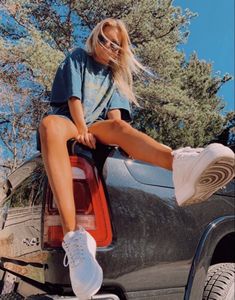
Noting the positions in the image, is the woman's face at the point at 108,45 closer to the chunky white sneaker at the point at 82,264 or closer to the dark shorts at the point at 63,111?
the dark shorts at the point at 63,111

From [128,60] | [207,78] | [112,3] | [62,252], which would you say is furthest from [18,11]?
[62,252]

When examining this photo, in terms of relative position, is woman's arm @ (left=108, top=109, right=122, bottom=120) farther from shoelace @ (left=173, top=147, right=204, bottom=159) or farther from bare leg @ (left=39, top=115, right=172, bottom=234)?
shoelace @ (left=173, top=147, right=204, bottom=159)

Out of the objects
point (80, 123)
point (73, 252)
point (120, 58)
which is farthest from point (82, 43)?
point (73, 252)

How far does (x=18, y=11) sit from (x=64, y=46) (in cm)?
229

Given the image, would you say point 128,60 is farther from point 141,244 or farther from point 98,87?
point 141,244

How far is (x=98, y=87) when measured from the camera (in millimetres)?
2469

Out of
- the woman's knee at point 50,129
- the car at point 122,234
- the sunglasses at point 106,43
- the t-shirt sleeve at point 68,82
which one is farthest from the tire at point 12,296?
the sunglasses at point 106,43

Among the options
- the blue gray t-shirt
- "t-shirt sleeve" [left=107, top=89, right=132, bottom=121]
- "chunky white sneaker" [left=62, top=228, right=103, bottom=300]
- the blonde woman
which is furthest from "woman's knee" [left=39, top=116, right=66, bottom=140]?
"t-shirt sleeve" [left=107, top=89, right=132, bottom=121]

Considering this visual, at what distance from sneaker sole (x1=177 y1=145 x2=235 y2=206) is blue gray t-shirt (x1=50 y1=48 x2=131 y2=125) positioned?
0.76 metres

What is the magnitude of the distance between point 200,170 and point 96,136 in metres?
0.52

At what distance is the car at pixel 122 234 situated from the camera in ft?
5.86

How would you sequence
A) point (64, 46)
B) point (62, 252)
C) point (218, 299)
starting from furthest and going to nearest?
point (64, 46)
point (218, 299)
point (62, 252)

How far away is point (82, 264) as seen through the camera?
65.9 inches

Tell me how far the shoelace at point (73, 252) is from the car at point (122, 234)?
0.04m
